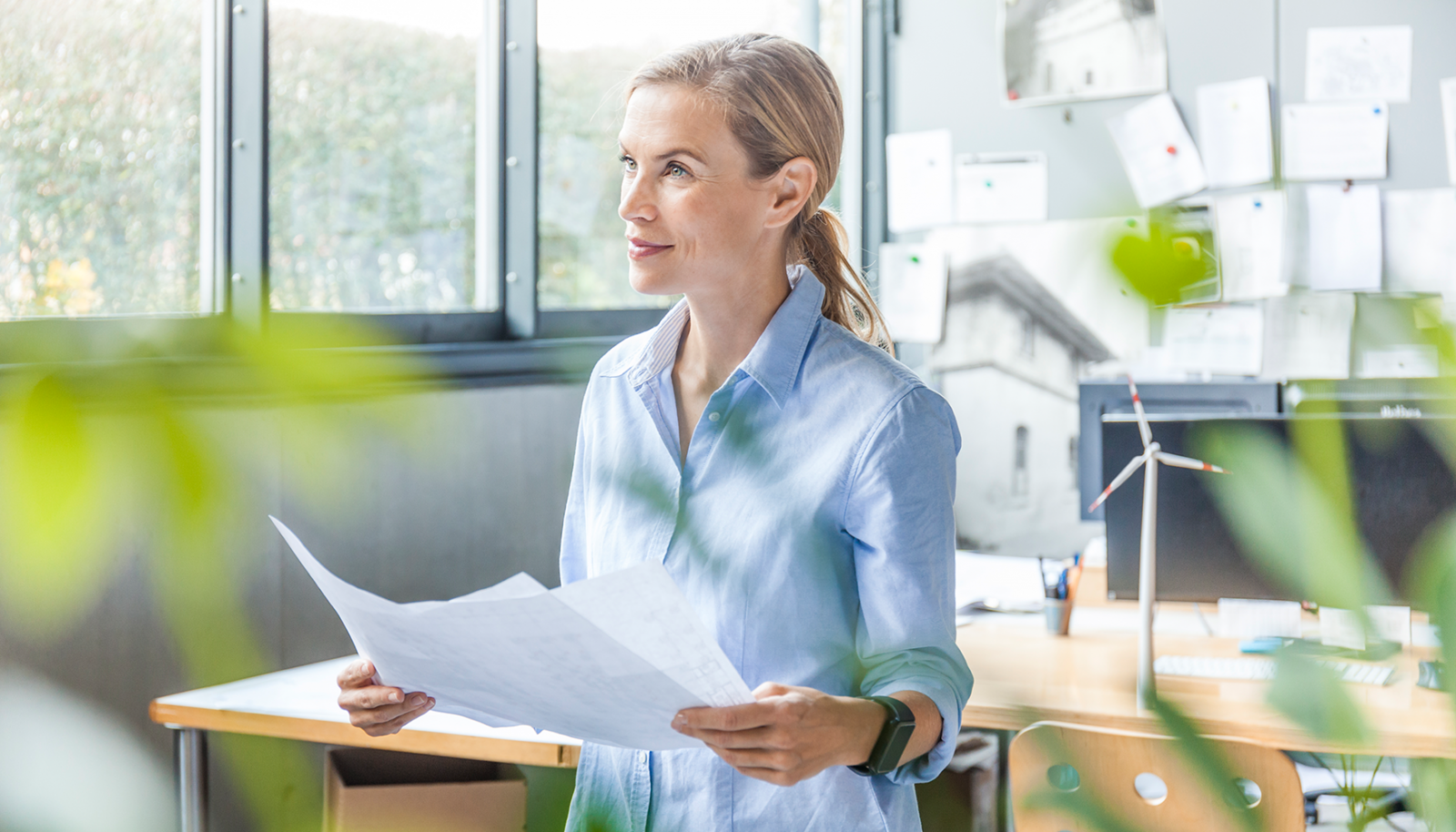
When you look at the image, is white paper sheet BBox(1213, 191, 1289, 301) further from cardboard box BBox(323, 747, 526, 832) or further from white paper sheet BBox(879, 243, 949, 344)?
cardboard box BBox(323, 747, 526, 832)

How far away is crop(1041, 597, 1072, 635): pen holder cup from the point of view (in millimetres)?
2154

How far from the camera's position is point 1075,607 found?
241cm

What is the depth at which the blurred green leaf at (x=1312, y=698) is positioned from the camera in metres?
0.22

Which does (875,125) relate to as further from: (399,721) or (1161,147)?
(399,721)

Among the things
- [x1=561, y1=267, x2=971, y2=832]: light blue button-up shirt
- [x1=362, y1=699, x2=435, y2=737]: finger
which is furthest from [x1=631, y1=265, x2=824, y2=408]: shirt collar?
[x1=362, y1=699, x2=435, y2=737]: finger

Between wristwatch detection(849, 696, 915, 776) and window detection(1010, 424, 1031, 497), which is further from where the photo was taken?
window detection(1010, 424, 1031, 497)

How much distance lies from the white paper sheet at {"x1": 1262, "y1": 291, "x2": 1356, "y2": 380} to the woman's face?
2649 millimetres

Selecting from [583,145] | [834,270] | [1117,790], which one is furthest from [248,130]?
[1117,790]

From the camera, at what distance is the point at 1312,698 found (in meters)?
0.22

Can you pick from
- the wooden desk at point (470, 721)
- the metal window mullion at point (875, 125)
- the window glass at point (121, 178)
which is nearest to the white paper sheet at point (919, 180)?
the metal window mullion at point (875, 125)

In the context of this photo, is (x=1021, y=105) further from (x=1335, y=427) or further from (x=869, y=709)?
(x=1335, y=427)

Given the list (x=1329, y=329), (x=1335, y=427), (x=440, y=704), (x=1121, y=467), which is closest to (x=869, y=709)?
(x=440, y=704)

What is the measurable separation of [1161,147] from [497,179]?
182 cm

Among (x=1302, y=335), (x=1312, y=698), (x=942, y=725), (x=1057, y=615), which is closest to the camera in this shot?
(x=1312, y=698)
